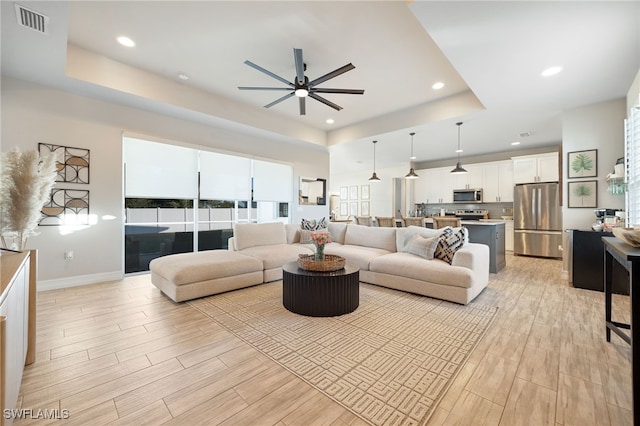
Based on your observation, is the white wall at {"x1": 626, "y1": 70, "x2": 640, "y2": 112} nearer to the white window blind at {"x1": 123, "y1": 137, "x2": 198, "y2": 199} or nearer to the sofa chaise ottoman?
Result: the sofa chaise ottoman

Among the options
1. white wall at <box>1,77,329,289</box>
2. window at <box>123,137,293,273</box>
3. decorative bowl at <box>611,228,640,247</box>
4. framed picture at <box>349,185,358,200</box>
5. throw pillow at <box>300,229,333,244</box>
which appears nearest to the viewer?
decorative bowl at <box>611,228,640,247</box>

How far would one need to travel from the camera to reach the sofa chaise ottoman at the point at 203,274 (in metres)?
3.02

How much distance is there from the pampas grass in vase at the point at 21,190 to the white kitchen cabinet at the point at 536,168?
8.52 meters

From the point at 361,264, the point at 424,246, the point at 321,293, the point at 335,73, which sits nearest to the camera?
the point at 321,293

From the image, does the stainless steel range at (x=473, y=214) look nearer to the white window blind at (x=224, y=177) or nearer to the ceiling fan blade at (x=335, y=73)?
the white window blind at (x=224, y=177)

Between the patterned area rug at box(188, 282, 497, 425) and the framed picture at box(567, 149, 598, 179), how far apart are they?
2979 millimetres

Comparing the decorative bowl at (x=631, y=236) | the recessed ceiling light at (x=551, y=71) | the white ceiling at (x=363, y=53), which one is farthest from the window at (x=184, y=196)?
the decorative bowl at (x=631, y=236)

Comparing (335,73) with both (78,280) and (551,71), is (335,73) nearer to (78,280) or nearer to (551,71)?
(551,71)

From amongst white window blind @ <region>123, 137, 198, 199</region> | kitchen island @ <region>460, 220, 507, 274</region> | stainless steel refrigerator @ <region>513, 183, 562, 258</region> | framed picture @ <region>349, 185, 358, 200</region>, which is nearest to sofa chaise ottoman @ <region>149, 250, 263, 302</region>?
white window blind @ <region>123, 137, 198, 199</region>

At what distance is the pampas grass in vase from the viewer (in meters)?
1.82

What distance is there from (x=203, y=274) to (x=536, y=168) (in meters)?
7.66

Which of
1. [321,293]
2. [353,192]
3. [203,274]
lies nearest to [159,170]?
[203,274]

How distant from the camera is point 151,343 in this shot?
2.16 m

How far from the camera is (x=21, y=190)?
1854 mm
